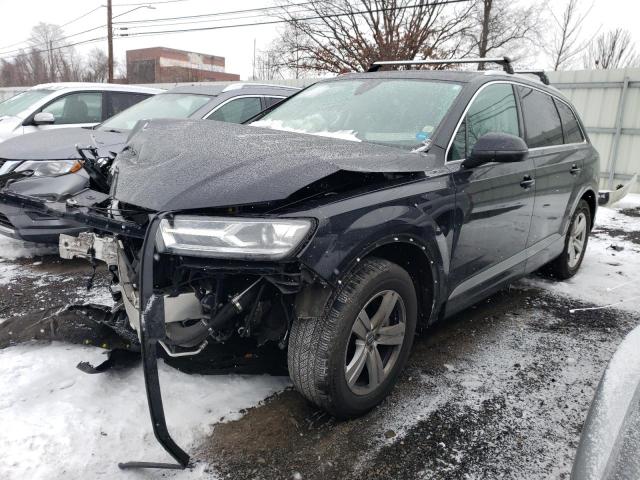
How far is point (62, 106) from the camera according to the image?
698 centimetres

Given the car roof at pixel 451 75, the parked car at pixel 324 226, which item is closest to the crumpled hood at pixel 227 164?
the parked car at pixel 324 226

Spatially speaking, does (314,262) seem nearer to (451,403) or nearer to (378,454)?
(378,454)

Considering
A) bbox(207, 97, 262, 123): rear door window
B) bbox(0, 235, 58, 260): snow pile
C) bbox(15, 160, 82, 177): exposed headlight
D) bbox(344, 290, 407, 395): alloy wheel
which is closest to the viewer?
bbox(344, 290, 407, 395): alloy wheel

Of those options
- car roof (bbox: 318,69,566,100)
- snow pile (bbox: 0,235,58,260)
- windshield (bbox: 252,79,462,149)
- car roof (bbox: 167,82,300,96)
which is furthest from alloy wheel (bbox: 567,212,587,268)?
snow pile (bbox: 0,235,58,260)

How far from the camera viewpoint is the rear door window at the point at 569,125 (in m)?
4.26

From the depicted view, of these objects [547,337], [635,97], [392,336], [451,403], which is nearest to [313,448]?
[392,336]

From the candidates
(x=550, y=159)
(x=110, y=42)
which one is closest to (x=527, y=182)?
(x=550, y=159)

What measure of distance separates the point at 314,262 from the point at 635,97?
11.3m

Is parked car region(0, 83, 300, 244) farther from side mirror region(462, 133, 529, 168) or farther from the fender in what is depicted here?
side mirror region(462, 133, 529, 168)

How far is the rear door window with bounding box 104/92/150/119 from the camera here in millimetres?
7312

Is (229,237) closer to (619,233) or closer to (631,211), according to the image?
(619,233)

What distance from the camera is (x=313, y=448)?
228 centimetres

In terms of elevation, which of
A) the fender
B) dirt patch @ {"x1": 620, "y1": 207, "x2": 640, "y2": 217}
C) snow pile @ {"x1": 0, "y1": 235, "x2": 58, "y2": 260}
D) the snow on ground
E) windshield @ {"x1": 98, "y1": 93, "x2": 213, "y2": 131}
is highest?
windshield @ {"x1": 98, "y1": 93, "x2": 213, "y2": 131}

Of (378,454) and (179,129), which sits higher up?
(179,129)
